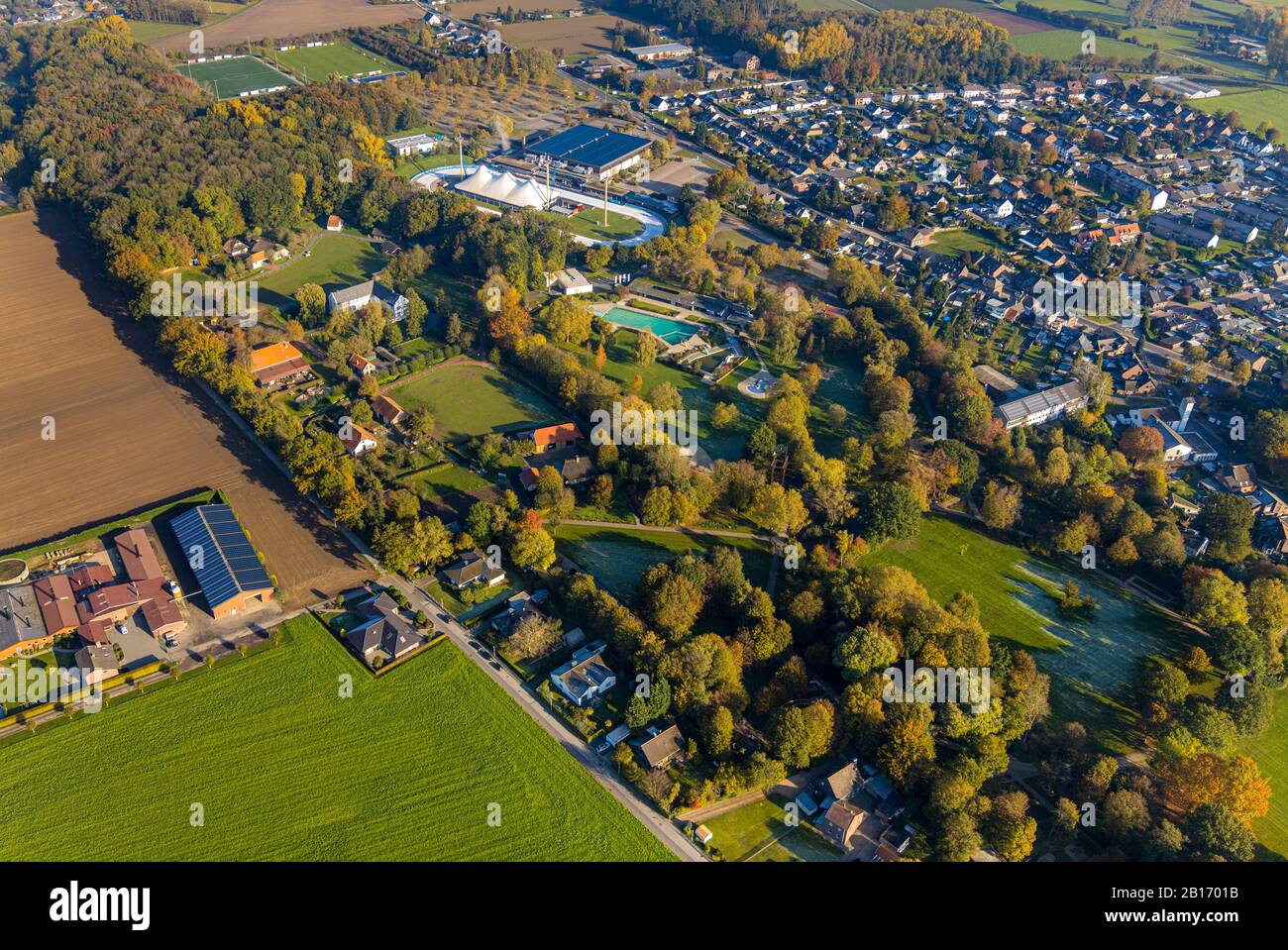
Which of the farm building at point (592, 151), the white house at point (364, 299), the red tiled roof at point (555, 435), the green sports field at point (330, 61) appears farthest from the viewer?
the green sports field at point (330, 61)

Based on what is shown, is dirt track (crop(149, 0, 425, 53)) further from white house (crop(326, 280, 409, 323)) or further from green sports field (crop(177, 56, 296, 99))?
white house (crop(326, 280, 409, 323))

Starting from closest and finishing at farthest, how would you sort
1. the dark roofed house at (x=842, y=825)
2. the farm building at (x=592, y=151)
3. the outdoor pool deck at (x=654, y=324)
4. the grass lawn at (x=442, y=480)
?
the dark roofed house at (x=842, y=825) < the grass lawn at (x=442, y=480) < the outdoor pool deck at (x=654, y=324) < the farm building at (x=592, y=151)

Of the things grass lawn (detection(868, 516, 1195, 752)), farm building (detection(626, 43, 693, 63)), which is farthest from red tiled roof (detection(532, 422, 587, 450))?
farm building (detection(626, 43, 693, 63))

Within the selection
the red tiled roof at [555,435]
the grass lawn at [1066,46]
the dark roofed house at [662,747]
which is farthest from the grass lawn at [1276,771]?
the grass lawn at [1066,46]

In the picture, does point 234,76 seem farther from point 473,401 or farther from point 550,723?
point 550,723

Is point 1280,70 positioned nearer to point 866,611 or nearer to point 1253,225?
point 1253,225

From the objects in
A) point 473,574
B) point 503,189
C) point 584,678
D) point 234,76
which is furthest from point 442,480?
point 234,76

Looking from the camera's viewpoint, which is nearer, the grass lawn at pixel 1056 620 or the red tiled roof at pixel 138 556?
the grass lawn at pixel 1056 620

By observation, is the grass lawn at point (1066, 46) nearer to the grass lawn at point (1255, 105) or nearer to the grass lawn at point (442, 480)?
the grass lawn at point (1255, 105)
